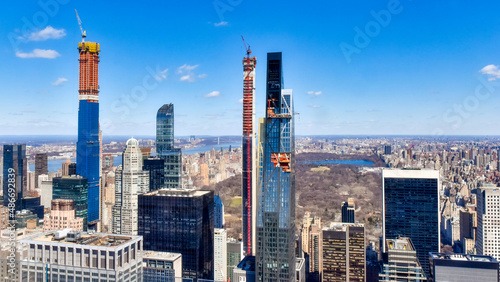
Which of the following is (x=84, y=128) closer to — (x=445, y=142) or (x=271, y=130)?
(x=271, y=130)

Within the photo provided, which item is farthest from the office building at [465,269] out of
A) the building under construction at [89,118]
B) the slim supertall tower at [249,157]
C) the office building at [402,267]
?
the building under construction at [89,118]

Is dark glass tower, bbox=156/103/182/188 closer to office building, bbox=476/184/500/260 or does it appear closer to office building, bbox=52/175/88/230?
office building, bbox=52/175/88/230

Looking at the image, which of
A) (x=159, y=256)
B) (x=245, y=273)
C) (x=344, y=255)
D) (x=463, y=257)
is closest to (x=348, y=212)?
(x=344, y=255)

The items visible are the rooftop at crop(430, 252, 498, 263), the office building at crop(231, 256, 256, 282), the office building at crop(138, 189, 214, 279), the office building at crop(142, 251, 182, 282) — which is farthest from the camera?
the office building at crop(138, 189, 214, 279)

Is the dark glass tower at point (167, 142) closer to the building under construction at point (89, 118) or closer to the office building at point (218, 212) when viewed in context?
Answer: the office building at point (218, 212)

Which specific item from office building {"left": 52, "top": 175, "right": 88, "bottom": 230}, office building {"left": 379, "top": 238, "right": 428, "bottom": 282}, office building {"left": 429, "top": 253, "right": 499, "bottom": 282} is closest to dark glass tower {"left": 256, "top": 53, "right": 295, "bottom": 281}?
office building {"left": 379, "top": 238, "right": 428, "bottom": 282}
